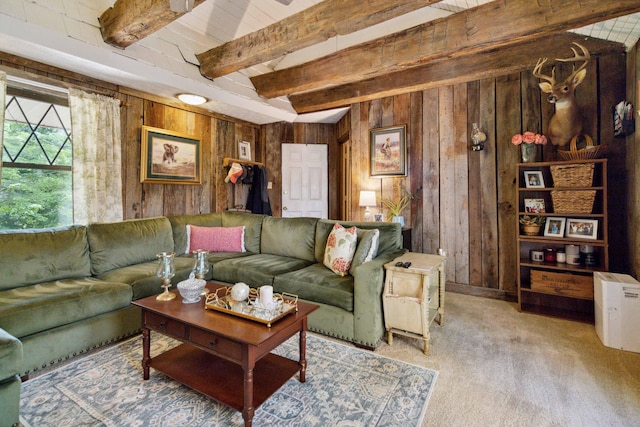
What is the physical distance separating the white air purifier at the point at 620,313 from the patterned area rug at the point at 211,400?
1.51 metres

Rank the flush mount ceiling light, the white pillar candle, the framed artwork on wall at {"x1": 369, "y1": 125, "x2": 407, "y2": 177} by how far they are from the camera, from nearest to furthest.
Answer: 1. the white pillar candle
2. the flush mount ceiling light
3. the framed artwork on wall at {"x1": 369, "y1": 125, "x2": 407, "y2": 177}

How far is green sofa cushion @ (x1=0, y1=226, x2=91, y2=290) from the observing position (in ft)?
7.04

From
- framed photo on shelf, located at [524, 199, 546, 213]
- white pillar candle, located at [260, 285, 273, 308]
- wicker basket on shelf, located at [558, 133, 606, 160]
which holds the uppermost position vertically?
wicker basket on shelf, located at [558, 133, 606, 160]

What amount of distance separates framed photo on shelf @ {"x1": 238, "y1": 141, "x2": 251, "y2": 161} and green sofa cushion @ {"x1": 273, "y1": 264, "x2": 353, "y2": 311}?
2.96 metres

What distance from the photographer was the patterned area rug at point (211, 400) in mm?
1471

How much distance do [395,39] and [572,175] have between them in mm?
2138

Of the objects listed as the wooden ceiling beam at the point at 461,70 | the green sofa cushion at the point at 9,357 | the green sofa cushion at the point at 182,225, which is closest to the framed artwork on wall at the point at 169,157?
the green sofa cushion at the point at 182,225

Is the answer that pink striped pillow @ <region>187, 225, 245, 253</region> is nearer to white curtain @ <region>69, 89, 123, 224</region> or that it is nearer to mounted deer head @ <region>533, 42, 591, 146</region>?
white curtain @ <region>69, 89, 123, 224</region>

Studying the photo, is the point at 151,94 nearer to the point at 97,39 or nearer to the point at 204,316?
the point at 97,39

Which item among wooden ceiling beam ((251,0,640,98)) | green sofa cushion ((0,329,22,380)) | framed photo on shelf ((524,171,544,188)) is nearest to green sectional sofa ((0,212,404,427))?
green sofa cushion ((0,329,22,380))

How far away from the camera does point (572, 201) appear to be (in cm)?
274

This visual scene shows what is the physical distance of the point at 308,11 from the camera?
2527 millimetres

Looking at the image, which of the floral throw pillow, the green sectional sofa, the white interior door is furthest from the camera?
the white interior door

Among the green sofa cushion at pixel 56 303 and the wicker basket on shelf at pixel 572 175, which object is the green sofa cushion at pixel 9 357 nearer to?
the green sofa cushion at pixel 56 303
